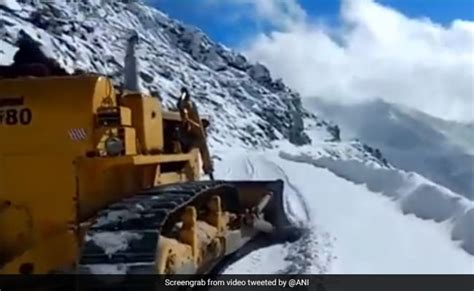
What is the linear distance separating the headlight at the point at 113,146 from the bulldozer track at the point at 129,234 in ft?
1.17

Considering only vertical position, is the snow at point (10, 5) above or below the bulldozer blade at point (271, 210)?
above

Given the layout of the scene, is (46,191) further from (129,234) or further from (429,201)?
(429,201)

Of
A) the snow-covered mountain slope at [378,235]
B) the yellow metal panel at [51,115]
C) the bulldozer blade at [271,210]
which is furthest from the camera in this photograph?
the bulldozer blade at [271,210]

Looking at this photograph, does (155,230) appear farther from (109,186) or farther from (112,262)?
(109,186)

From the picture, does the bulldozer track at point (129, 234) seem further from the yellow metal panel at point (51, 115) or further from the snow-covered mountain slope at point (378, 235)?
the snow-covered mountain slope at point (378, 235)

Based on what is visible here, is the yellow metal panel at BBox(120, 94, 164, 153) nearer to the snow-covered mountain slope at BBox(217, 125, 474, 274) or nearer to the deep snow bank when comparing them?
the snow-covered mountain slope at BBox(217, 125, 474, 274)

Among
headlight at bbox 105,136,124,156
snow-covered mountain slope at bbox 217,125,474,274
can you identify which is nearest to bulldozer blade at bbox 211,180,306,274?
snow-covered mountain slope at bbox 217,125,474,274

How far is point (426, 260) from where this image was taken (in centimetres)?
834
